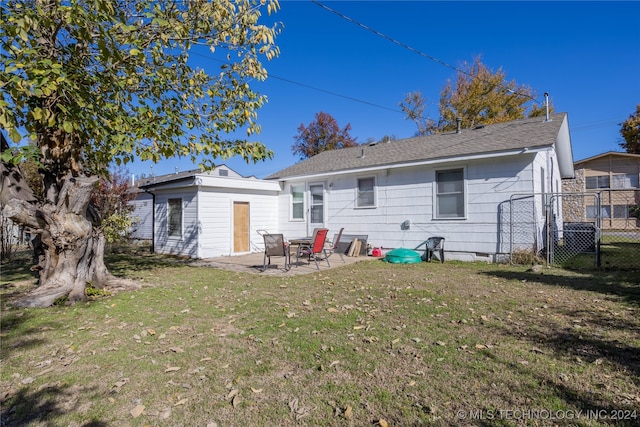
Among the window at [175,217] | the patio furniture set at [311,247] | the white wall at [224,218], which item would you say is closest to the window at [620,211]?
the patio furniture set at [311,247]

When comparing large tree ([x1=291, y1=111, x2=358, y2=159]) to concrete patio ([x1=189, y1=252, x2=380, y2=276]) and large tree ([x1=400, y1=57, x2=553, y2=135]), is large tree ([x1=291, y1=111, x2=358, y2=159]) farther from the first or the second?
concrete patio ([x1=189, y1=252, x2=380, y2=276])

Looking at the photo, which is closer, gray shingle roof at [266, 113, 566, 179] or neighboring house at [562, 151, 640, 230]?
gray shingle roof at [266, 113, 566, 179]

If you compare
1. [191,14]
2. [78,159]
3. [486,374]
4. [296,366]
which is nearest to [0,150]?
[78,159]

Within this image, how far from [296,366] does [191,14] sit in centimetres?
660

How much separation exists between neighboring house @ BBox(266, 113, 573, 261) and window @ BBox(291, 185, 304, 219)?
0.14 feet

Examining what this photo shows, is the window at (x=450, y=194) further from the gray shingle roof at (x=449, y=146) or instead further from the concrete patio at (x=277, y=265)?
the concrete patio at (x=277, y=265)

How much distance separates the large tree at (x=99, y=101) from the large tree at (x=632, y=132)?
3478cm

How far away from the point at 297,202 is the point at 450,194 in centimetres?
635

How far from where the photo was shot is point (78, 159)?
21.0 ft

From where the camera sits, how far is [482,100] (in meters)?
24.1

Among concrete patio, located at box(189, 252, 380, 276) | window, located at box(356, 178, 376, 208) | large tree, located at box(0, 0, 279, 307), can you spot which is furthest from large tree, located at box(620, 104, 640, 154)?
large tree, located at box(0, 0, 279, 307)

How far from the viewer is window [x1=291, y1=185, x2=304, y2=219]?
14297mm

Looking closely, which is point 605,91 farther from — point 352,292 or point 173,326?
point 173,326

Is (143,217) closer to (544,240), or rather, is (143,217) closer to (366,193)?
(366,193)
